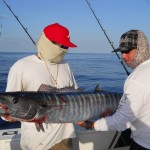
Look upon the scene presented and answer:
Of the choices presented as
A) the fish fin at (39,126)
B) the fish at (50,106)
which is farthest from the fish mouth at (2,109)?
the fish fin at (39,126)

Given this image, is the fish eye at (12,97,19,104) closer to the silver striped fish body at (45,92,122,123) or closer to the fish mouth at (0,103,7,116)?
the fish mouth at (0,103,7,116)

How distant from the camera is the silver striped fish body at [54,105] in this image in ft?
9.36

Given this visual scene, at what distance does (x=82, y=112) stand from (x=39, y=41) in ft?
3.05

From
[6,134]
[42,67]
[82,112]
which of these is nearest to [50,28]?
[42,67]

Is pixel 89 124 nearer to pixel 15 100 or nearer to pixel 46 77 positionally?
pixel 46 77

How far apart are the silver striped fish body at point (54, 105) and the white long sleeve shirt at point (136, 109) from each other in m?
0.31

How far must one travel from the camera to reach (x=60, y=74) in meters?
3.50

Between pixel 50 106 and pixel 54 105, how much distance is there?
0.16 ft

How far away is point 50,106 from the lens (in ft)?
9.93

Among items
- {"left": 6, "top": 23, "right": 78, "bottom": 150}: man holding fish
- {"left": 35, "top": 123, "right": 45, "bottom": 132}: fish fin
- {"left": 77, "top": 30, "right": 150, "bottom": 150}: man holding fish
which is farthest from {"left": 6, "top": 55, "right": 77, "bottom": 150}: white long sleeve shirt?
{"left": 77, "top": 30, "right": 150, "bottom": 150}: man holding fish

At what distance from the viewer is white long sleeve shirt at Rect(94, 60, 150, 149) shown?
8.98 ft

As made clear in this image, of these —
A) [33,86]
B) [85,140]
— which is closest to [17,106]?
[33,86]

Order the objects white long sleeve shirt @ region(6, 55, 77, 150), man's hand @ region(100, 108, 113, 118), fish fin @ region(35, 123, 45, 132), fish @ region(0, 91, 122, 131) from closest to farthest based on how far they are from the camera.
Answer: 1. fish @ region(0, 91, 122, 131)
2. fish fin @ region(35, 123, 45, 132)
3. white long sleeve shirt @ region(6, 55, 77, 150)
4. man's hand @ region(100, 108, 113, 118)

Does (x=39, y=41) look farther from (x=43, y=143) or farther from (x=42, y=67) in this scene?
(x=43, y=143)
